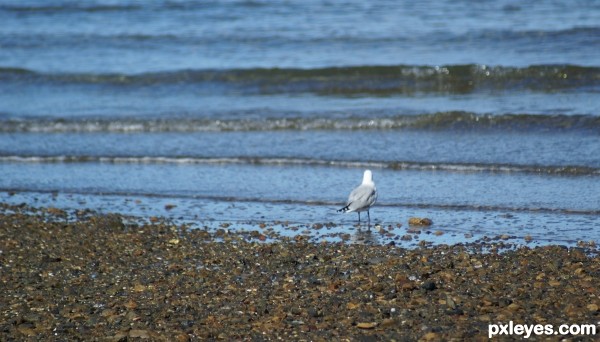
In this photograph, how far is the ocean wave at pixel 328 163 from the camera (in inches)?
425

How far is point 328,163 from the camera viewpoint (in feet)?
38.9

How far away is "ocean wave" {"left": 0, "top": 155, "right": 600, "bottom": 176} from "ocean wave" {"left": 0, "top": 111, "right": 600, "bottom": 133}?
198 centimetres

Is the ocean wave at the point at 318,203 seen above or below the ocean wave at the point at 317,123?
below

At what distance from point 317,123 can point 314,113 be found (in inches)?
29.7

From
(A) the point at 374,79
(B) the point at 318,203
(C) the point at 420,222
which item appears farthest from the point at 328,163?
(A) the point at 374,79

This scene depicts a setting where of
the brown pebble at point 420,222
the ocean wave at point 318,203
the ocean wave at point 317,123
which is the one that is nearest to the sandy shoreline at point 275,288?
the brown pebble at point 420,222

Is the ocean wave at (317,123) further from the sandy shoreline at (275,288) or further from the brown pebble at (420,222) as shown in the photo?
the sandy shoreline at (275,288)

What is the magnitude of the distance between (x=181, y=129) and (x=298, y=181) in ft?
13.9

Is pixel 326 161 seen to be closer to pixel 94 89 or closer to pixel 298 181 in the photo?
pixel 298 181

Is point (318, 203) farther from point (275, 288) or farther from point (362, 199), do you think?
point (275, 288)

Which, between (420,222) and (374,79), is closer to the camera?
(420,222)

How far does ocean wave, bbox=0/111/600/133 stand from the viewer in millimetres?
13219

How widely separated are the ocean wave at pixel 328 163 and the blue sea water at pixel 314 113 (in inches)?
1.1

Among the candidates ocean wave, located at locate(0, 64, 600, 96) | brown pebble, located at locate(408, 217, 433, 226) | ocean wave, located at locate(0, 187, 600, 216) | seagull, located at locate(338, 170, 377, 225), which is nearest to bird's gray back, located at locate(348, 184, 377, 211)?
seagull, located at locate(338, 170, 377, 225)
